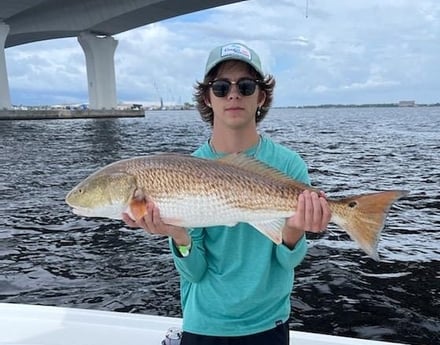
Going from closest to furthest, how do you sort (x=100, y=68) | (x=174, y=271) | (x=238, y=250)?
(x=238, y=250)
(x=174, y=271)
(x=100, y=68)

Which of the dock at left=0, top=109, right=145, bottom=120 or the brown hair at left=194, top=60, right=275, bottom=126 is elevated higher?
the brown hair at left=194, top=60, right=275, bottom=126

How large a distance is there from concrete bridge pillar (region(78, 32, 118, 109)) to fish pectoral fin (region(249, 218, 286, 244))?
58582 mm

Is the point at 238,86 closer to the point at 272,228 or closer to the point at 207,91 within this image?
the point at 207,91

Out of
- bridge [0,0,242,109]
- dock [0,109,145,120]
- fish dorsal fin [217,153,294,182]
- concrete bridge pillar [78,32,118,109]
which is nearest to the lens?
fish dorsal fin [217,153,294,182]

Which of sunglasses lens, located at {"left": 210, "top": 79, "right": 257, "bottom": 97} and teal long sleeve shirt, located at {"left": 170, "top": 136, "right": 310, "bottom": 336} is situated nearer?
teal long sleeve shirt, located at {"left": 170, "top": 136, "right": 310, "bottom": 336}

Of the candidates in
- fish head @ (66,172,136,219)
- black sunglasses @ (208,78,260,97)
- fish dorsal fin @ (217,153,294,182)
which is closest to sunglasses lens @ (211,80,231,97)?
black sunglasses @ (208,78,260,97)

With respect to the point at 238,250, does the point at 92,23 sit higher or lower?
higher

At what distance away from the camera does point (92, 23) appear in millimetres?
51406

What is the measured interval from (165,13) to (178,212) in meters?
50.2

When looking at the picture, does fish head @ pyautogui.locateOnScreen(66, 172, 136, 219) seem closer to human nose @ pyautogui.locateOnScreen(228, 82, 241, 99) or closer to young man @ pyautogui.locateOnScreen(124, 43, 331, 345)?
young man @ pyautogui.locateOnScreen(124, 43, 331, 345)

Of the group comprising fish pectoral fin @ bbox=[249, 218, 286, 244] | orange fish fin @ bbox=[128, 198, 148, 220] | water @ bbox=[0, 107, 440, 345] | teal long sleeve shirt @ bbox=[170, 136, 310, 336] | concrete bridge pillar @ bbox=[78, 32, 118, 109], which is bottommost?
water @ bbox=[0, 107, 440, 345]

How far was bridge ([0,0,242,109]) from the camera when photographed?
4678 cm

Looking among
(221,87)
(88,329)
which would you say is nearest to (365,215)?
(221,87)

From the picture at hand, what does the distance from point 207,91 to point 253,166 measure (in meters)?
0.58
